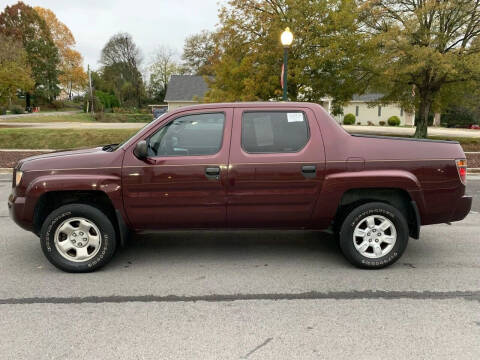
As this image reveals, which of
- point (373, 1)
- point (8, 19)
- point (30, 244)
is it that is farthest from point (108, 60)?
point (30, 244)

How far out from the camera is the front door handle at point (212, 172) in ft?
13.8

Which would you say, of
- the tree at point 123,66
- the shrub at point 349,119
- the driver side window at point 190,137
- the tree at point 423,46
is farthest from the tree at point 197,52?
the driver side window at point 190,137

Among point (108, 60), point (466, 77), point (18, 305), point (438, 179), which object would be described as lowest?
point (18, 305)

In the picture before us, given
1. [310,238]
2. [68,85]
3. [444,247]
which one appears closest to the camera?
[444,247]

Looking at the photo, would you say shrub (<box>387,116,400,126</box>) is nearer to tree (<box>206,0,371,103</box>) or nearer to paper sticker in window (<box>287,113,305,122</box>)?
tree (<box>206,0,371,103</box>)

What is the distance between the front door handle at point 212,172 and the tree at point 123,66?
222 feet

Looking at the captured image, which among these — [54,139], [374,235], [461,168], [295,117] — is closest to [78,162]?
[295,117]

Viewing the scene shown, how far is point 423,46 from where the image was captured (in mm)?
18781

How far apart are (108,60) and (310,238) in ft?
242

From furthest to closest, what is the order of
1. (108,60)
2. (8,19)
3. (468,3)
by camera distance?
(108,60)
(8,19)
(468,3)

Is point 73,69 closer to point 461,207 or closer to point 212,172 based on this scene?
point 212,172

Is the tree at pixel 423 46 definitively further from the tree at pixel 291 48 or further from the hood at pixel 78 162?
the hood at pixel 78 162

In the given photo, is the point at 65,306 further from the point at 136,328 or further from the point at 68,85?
the point at 68,85

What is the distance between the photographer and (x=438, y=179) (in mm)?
4352
